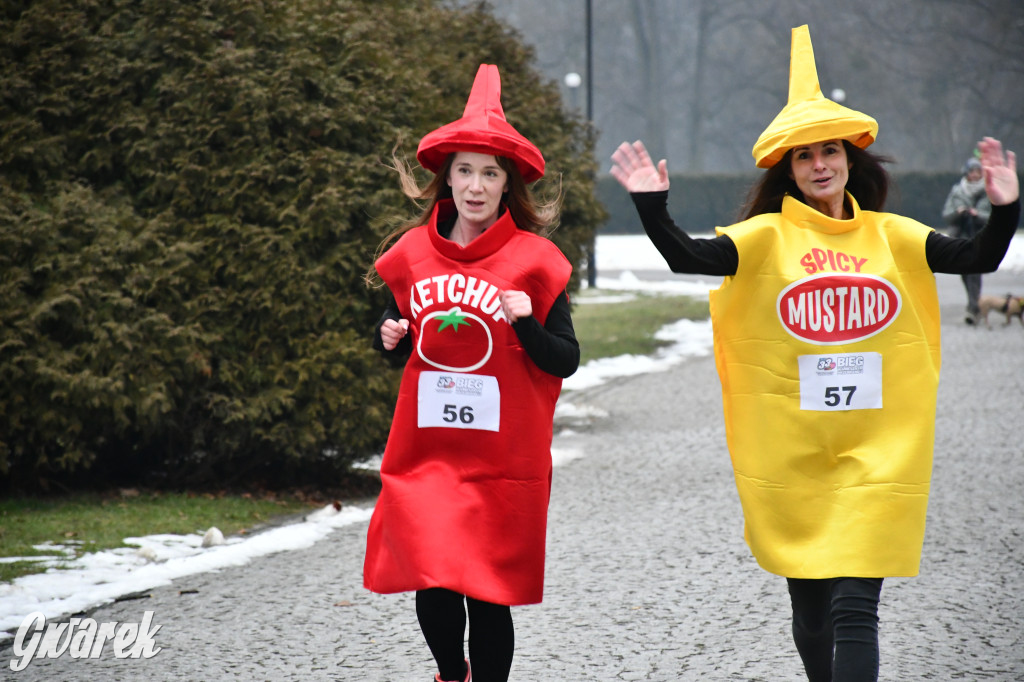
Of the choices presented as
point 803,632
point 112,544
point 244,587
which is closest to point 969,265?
point 803,632

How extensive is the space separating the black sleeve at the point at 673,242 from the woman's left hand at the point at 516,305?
43 centimetres

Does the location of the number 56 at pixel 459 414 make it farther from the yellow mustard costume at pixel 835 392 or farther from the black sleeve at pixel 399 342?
the yellow mustard costume at pixel 835 392

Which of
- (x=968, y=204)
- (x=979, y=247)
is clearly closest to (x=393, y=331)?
(x=979, y=247)

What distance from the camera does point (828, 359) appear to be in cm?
346

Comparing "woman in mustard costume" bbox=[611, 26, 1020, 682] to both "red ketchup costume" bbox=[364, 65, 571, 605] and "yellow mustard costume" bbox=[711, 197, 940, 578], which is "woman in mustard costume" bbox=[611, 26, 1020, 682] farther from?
"red ketchup costume" bbox=[364, 65, 571, 605]

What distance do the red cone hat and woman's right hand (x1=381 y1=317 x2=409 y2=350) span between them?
19.7 inches

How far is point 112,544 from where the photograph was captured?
564 cm

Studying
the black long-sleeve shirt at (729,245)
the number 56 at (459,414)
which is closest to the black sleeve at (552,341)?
the number 56 at (459,414)

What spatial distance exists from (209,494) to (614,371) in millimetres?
6193

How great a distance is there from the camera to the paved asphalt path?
13.6ft

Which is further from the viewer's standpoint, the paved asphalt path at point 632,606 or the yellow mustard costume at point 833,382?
the paved asphalt path at point 632,606

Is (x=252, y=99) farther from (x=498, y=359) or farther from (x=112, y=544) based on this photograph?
(x=498, y=359)

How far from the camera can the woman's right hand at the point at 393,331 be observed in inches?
136

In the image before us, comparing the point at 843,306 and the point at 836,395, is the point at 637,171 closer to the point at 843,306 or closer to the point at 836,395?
the point at 843,306
